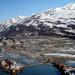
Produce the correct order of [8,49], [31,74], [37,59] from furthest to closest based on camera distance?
[8,49] < [37,59] < [31,74]

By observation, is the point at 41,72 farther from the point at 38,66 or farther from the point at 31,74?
the point at 38,66

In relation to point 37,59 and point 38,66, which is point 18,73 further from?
point 37,59

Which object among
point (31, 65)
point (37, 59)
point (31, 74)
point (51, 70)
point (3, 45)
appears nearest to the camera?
point (31, 74)

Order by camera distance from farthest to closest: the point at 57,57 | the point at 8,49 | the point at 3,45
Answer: the point at 3,45
the point at 8,49
the point at 57,57

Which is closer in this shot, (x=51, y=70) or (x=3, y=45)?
(x=51, y=70)

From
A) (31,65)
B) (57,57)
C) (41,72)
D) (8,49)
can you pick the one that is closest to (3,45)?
(8,49)

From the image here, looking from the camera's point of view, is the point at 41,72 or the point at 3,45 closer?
the point at 41,72

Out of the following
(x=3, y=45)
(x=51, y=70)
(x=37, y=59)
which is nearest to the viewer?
(x=51, y=70)

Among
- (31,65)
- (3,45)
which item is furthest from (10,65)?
(3,45)
